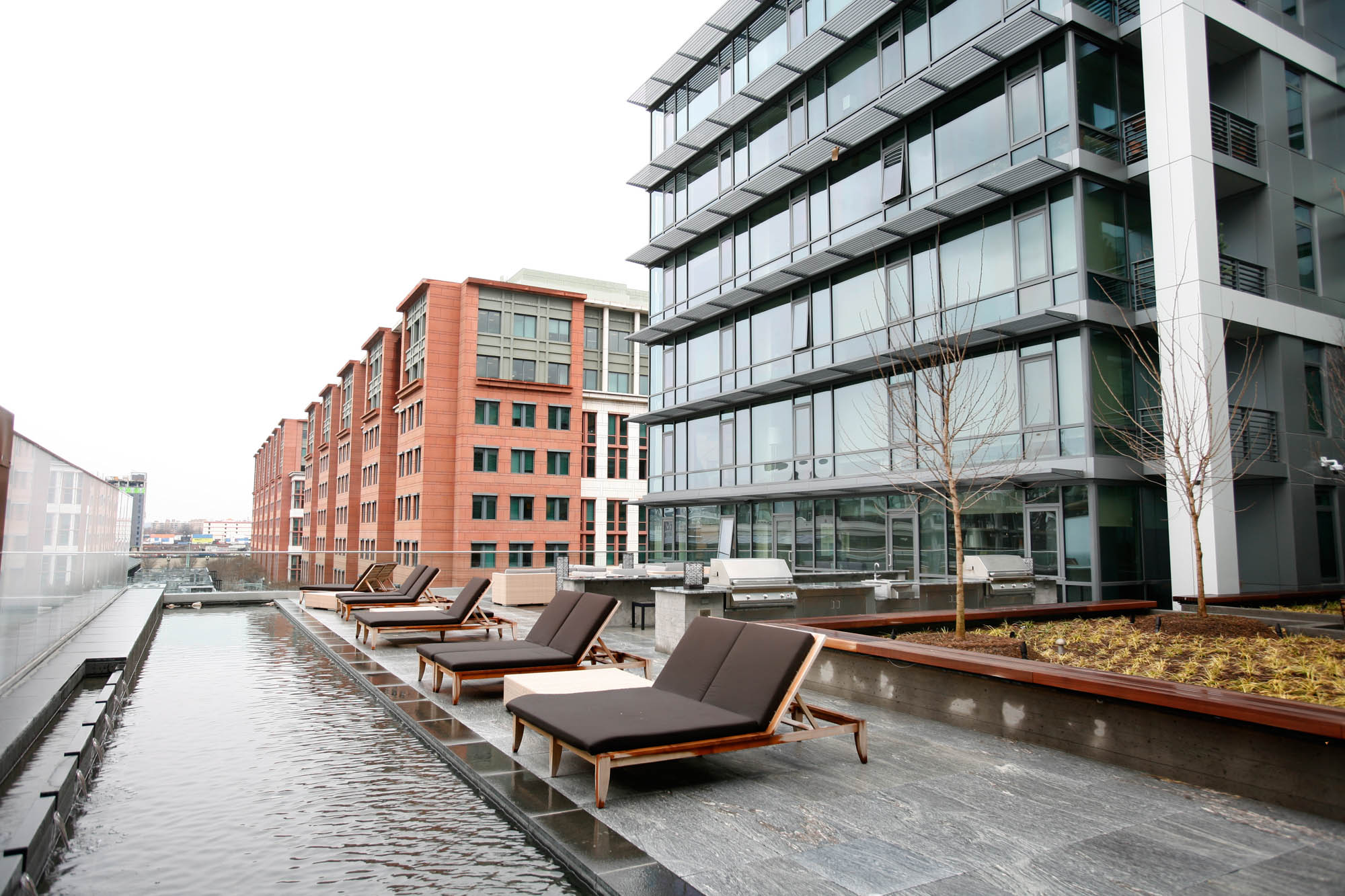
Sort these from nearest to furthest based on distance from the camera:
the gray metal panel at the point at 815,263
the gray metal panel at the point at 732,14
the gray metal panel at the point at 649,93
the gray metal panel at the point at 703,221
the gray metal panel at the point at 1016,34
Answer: the gray metal panel at the point at 1016,34
the gray metal panel at the point at 815,263
the gray metal panel at the point at 732,14
the gray metal panel at the point at 703,221
the gray metal panel at the point at 649,93

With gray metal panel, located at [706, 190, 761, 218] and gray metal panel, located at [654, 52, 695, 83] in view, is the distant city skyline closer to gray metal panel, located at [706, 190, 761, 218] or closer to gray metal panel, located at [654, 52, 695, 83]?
gray metal panel, located at [654, 52, 695, 83]

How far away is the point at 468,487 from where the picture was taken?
41250 mm

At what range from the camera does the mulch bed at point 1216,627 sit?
8797 millimetres

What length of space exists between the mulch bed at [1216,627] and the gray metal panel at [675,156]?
1971 centimetres

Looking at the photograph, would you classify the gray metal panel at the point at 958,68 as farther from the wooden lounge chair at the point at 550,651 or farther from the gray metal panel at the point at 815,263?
the wooden lounge chair at the point at 550,651

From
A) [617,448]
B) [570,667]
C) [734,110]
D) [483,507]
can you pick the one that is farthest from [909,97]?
[617,448]

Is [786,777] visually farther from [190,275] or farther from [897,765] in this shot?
[190,275]

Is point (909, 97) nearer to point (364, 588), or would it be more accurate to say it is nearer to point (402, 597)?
point (402, 597)

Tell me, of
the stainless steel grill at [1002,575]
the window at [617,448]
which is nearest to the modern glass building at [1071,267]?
the stainless steel grill at [1002,575]

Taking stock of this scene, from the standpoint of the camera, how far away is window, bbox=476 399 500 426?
4216 cm

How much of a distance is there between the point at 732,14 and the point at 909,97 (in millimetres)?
8355

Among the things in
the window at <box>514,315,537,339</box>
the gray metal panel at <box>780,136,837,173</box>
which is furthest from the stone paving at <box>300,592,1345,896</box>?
the window at <box>514,315,537,339</box>

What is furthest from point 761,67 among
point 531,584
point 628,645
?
point 628,645

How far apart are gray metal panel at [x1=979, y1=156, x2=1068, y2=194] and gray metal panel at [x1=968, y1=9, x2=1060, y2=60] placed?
2.23 metres
